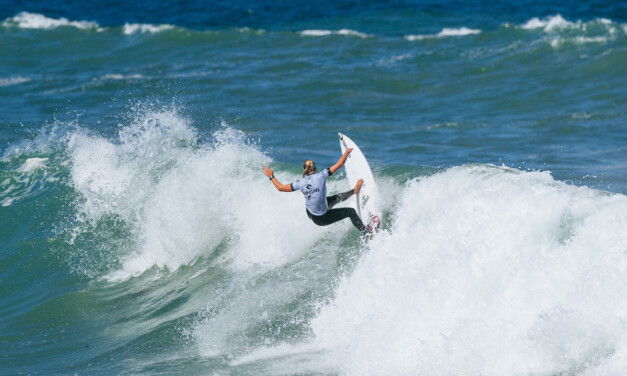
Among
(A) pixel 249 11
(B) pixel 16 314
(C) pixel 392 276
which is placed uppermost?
(A) pixel 249 11

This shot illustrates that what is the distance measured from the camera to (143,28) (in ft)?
102

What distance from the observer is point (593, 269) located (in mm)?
7586

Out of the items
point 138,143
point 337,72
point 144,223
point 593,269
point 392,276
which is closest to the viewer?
point 593,269

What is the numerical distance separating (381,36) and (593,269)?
21.5m

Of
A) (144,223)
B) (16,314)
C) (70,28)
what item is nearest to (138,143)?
(144,223)

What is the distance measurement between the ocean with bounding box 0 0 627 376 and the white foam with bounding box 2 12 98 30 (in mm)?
5549

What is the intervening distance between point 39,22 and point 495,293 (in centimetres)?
2941

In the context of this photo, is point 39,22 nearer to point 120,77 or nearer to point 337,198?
point 120,77

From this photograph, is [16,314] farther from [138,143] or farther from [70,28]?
[70,28]

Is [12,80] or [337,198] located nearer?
[337,198]

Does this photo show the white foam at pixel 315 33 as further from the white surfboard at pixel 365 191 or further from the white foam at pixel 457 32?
the white surfboard at pixel 365 191

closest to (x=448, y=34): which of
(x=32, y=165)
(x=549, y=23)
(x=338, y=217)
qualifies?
(x=549, y=23)

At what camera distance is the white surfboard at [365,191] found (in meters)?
10.6

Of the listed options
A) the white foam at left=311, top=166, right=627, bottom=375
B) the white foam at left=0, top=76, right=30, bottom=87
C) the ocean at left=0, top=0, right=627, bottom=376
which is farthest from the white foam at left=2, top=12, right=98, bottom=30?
the white foam at left=311, top=166, right=627, bottom=375
